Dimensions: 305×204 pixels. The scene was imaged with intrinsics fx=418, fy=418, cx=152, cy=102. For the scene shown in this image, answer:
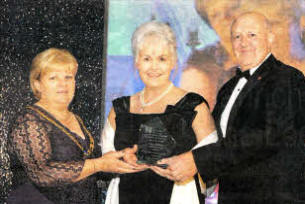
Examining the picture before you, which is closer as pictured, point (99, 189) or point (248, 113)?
point (248, 113)

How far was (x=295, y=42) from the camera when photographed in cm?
367

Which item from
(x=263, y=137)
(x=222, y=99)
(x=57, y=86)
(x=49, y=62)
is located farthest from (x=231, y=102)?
(x=49, y=62)

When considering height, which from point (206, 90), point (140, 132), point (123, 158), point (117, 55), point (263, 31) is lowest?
point (123, 158)

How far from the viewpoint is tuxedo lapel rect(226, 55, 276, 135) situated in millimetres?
3449

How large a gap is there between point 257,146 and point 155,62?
43.8 inches

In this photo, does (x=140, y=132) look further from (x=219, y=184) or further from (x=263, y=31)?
(x=263, y=31)

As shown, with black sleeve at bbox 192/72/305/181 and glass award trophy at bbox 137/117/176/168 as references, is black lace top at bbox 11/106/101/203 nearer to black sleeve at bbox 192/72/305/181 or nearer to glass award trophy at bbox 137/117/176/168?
glass award trophy at bbox 137/117/176/168

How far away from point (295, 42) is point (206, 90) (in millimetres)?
889

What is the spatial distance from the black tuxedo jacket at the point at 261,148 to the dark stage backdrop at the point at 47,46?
44.1 inches

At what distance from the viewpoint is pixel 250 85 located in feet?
11.4

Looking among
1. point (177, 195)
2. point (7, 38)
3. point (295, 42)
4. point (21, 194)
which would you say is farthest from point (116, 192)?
point (295, 42)

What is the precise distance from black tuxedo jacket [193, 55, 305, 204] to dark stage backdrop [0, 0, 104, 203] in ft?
3.67

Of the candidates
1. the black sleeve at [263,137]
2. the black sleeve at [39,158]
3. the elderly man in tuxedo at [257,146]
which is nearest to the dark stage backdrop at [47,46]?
the black sleeve at [39,158]

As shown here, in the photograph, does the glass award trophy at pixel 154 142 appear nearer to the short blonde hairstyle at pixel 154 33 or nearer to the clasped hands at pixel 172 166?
the clasped hands at pixel 172 166
